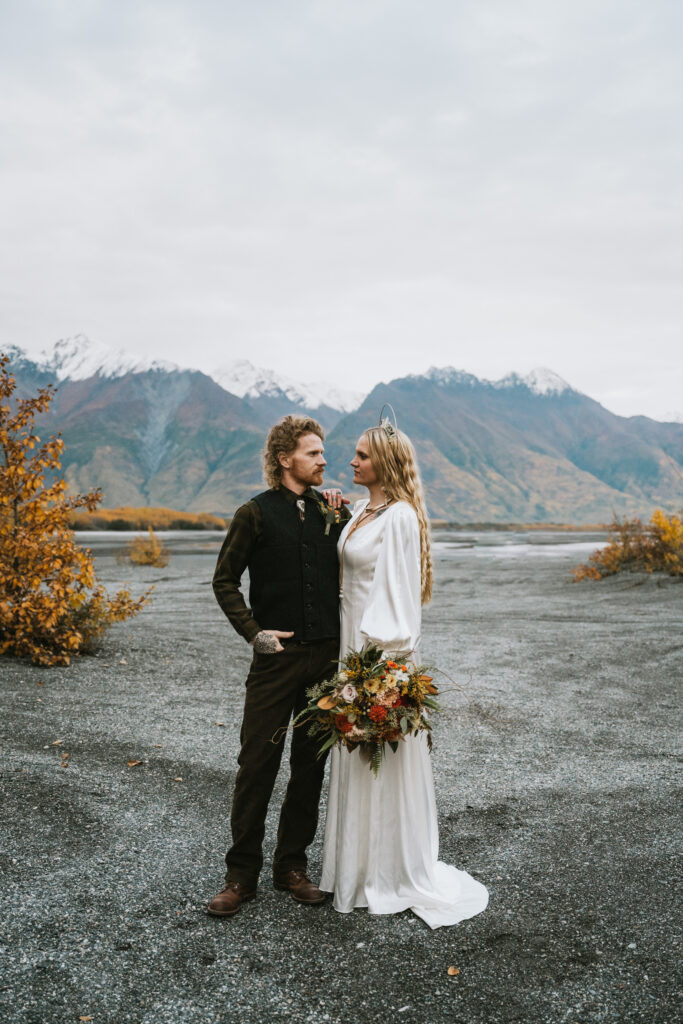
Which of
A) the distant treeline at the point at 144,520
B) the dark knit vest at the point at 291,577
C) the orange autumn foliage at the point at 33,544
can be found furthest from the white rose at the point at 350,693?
the distant treeline at the point at 144,520

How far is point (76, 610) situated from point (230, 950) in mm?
7159

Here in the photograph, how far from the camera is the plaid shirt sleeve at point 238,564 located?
11.8 ft

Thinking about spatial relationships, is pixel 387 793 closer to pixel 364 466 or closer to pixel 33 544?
pixel 364 466

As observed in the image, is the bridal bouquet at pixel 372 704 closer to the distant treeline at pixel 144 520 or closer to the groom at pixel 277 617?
the groom at pixel 277 617

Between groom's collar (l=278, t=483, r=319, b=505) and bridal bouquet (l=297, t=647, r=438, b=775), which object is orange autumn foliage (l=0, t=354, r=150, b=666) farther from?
bridal bouquet (l=297, t=647, r=438, b=775)

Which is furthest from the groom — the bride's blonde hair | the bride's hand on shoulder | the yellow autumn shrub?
the yellow autumn shrub

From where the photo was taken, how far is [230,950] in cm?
333

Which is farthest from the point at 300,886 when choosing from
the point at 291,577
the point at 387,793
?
the point at 291,577

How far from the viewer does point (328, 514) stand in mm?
3746

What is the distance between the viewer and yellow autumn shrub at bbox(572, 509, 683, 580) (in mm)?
18859

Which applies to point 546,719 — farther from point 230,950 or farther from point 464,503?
point 464,503

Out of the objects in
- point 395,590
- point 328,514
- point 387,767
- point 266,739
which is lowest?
point 387,767

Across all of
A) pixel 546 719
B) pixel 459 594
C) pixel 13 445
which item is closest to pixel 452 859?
pixel 546 719

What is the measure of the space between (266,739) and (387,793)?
61 cm
